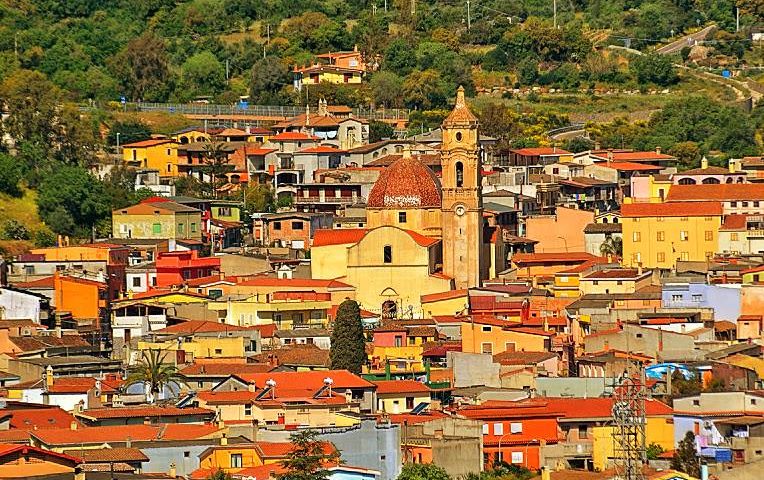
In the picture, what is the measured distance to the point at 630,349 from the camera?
56.2m

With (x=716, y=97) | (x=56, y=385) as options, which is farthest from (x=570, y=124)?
(x=56, y=385)

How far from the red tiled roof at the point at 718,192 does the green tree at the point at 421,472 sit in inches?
1292

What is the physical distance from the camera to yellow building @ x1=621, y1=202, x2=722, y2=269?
71.5 meters

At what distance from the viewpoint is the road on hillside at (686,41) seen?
107m

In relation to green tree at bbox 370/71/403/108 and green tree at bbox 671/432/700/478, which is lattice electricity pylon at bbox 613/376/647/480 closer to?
green tree at bbox 671/432/700/478

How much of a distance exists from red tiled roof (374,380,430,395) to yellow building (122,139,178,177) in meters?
37.8

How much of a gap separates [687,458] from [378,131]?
49.7m

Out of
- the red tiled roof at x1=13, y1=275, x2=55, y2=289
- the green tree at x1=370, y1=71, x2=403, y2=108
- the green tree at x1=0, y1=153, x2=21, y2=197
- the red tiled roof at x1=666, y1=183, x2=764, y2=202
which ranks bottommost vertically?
the red tiled roof at x1=13, y1=275, x2=55, y2=289

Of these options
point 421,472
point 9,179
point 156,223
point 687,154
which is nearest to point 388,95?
point 687,154

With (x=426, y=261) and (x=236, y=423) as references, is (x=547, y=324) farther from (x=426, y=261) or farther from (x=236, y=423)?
(x=236, y=423)

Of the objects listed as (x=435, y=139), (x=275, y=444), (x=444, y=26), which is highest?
(x=444, y=26)

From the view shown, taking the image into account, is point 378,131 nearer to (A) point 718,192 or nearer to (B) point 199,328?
(A) point 718,192

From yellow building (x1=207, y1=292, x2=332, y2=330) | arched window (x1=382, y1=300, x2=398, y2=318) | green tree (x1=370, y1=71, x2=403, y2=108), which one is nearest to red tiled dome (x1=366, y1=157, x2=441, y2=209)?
arched window (x1=382, y1=300, x2=398, y2=318)

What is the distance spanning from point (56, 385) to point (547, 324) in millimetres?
13779
